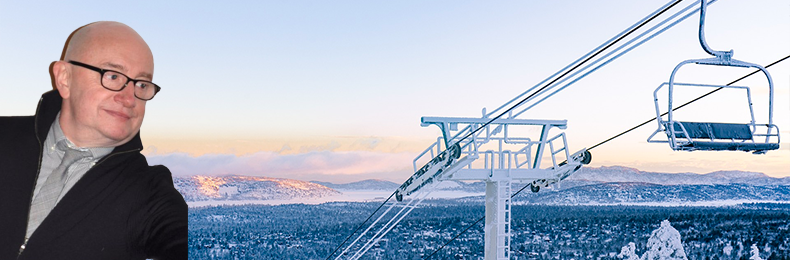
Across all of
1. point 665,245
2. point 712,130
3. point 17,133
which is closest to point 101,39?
point 17,133

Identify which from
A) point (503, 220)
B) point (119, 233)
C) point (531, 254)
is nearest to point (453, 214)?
point (531, 254)

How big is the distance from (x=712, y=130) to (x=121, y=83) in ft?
29.5

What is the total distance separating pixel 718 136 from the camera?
29.8ft

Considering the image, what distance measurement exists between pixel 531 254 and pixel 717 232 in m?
45.1

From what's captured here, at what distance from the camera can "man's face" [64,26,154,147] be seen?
215 cm

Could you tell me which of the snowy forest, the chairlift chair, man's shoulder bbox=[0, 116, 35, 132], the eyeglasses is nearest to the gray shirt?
man's shoulder bbox=[0, 116, 35, 132]

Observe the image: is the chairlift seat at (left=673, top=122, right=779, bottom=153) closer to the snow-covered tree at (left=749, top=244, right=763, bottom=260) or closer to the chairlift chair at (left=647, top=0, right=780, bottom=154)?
the chairlift chair at (left=647, top=0, right=780, bottom=154)

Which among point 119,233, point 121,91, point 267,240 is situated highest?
point 121,91

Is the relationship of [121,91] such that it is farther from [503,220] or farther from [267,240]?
[267,240]

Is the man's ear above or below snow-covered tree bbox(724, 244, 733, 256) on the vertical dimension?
above

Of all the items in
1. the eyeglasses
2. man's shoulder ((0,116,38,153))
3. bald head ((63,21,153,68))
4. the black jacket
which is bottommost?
the black jacket

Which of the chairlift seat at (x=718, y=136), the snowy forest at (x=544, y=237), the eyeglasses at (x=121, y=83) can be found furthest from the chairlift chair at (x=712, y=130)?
the snowy forest at (x=544, y=237)

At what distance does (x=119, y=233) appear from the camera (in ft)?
6.98

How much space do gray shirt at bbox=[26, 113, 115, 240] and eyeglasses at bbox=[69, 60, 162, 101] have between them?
0.79ft
